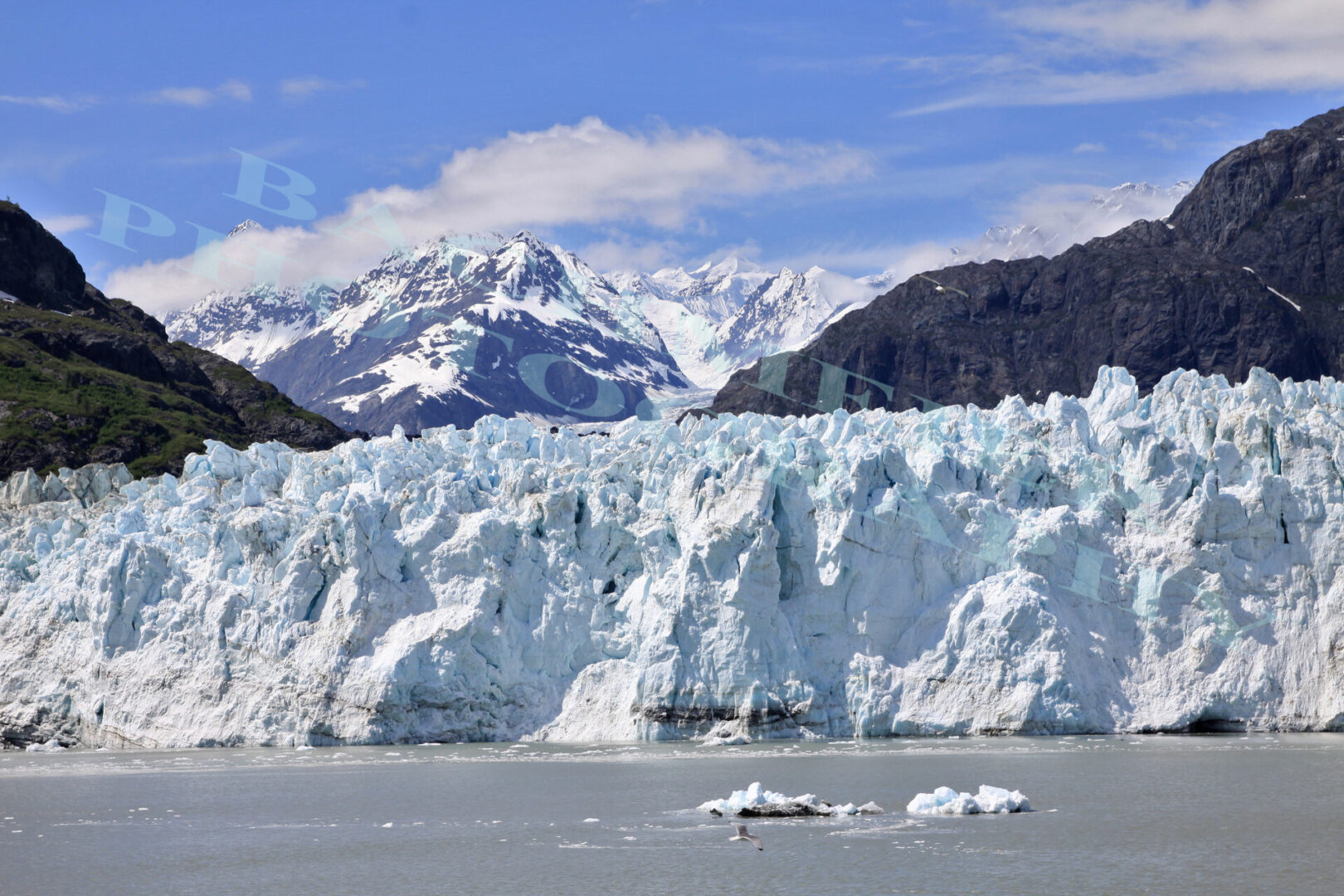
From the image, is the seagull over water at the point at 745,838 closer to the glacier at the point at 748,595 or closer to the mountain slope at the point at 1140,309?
the glacier at the point at 748,595

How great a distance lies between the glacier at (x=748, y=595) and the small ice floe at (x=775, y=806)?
404 inches

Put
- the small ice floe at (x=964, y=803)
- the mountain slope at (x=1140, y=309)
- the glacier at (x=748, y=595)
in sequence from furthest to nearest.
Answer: the mountain slope at (x=1140, y=309)
the glacier at (x=748, y=595)
the small ice floe at (x=964, y=803)

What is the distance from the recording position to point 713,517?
42906mm

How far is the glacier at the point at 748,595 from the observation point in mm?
41344

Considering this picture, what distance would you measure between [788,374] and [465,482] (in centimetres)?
12820

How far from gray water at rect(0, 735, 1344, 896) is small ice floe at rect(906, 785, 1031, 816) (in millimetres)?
335

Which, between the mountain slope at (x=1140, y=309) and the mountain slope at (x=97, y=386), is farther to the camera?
the mountain slope at (x=1140, y=309)

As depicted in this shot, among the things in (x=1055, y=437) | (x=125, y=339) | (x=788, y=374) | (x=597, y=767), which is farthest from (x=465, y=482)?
(x=788, y=374)

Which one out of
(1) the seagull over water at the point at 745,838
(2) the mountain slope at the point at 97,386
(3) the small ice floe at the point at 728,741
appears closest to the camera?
(1) the seagull over water at the point at 745,838

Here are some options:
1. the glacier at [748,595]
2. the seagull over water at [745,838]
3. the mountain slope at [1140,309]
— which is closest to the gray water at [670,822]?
the seagull over water at [745,838]

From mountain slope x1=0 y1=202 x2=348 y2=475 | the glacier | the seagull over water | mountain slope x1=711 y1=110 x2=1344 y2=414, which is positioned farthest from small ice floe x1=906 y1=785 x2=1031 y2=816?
mountain slope x1=711 y1=110 x2=1344 y2=414

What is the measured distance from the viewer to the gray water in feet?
84.4

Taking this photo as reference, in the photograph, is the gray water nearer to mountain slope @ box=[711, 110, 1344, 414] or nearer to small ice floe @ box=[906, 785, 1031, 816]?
small ice floe @ box=[906, 785, 1031, 816]

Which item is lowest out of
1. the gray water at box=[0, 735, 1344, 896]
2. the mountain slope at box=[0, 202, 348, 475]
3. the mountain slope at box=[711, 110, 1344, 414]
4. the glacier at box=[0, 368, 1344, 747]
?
the gray water at box=[0, 735, 1344, 896]
